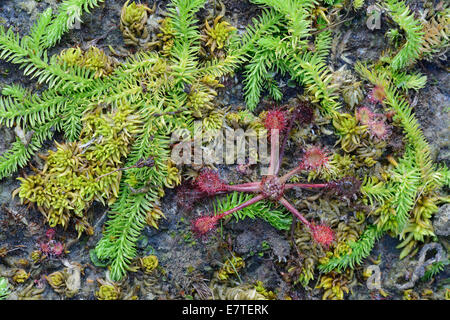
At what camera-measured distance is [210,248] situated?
11.7 feet

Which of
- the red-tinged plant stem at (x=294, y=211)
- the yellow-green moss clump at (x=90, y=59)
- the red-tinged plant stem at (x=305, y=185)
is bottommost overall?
the red-tinged plant stem at (x=294, y=211)

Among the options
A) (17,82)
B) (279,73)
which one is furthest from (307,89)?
(17,82)

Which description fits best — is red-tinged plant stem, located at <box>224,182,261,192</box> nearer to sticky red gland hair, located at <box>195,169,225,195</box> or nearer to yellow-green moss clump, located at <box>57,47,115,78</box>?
sticky red gland hair, located at <box>195,169,225,195</box>

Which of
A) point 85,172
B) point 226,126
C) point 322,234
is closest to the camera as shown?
point 322,234

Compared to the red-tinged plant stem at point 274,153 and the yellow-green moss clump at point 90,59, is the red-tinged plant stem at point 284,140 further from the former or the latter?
the yellow-green moss clump at point 90,59

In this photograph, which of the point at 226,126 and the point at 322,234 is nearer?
the point at 322,234

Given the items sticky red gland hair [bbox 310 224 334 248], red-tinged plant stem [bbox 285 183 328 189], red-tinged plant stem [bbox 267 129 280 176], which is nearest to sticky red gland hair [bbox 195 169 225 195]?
red-tinged plant stem [bbox 267 129 280 176]

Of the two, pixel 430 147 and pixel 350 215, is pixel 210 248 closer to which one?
pixel 350 215

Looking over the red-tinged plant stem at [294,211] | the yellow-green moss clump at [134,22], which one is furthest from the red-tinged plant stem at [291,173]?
the yellow-green moss clump at [134,22]

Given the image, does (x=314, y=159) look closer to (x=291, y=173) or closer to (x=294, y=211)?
(x=291, y=173)

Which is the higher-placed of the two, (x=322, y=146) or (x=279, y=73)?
(x=279, y=73)

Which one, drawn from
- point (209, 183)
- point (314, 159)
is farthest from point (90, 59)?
point (314, 159)
